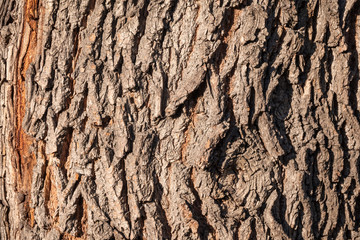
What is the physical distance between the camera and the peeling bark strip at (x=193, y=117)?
5.69 feet

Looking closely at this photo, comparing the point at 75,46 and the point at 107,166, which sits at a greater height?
the point at 75,46

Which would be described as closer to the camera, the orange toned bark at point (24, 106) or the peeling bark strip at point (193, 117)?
the peeling bark strip at point (193, 117)

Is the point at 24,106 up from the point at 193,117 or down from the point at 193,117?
up

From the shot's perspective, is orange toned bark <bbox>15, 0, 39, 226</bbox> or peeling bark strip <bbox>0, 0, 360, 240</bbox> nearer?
peeling bark strip <bbox>0, 0, 360, 240</bbox>

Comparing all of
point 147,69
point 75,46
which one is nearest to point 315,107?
point 147,69

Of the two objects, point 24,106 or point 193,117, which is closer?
point 193,117

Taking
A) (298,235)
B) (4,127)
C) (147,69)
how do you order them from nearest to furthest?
(147,69) < (298,235) < (4,127)

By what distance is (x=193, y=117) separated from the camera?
1.76m

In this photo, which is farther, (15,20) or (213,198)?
(15,20)

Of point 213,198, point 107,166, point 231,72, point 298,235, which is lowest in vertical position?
point 298,235

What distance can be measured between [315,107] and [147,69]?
781 millimetres

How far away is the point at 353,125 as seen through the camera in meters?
1.88

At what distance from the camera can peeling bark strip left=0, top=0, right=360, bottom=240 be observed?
5.69 feet

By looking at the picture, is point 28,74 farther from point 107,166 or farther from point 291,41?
point 291,41
